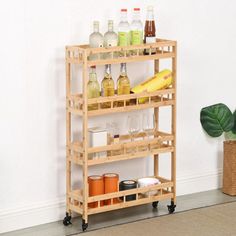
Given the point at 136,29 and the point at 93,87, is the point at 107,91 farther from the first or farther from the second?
the point at 136,29

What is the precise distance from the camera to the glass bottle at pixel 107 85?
3.90 metres

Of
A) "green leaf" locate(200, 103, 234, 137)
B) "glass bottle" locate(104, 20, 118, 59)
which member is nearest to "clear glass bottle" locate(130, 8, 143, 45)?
"glass bottle" locate(104, 20, 118, 59)

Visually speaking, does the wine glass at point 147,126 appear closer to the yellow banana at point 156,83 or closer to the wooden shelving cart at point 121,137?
the wooden shelving cart at point 121,137

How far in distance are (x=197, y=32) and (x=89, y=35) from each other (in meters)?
0.85

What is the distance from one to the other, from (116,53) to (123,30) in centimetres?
13

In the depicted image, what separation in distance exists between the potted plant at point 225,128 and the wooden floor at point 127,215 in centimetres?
11

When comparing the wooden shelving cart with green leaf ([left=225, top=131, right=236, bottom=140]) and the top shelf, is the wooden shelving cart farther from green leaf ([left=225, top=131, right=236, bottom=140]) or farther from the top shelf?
green leaf ([left=225, top=131, right=236, bottom=140])

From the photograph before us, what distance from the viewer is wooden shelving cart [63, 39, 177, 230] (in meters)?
3.81

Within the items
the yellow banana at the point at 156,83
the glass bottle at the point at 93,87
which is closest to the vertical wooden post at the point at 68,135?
the glass bottle at the point at 93,87

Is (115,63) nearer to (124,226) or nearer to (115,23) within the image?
(115,23)

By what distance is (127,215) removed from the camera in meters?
4.20

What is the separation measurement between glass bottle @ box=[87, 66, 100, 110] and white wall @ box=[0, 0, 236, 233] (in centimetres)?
19

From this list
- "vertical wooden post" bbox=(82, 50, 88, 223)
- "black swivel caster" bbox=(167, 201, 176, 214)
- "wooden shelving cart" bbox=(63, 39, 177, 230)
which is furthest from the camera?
"black swivel caster" bbox=(167, 201, 176, 214)

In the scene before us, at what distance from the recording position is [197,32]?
4.51 m
